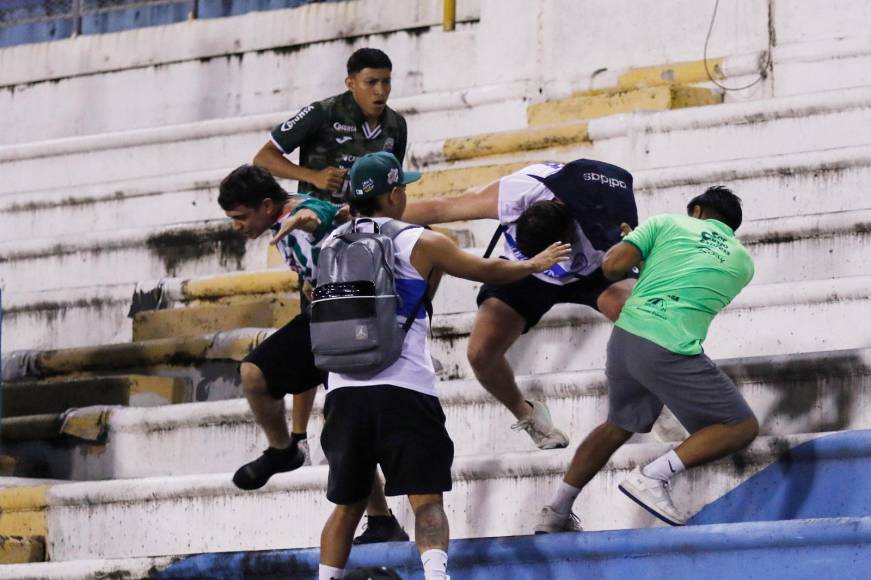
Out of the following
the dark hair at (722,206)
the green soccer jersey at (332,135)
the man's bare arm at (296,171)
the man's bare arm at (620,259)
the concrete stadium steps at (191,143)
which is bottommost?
the man's bare arm at (620,259)

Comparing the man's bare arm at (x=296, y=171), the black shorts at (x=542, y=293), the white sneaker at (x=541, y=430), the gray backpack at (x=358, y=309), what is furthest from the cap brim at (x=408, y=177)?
the white sneaker at (x=541, y=430)

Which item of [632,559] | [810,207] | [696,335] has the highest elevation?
[810,207]

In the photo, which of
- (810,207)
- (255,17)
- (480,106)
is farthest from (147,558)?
(255,17)

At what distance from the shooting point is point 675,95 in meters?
10.5

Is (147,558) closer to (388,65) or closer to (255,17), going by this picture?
(388,65)

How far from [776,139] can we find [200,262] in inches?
131

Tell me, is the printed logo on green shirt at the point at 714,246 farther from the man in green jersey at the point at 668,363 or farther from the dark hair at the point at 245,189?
the dark hair at the point at 245,189

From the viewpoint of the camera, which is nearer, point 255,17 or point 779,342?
point 779,342

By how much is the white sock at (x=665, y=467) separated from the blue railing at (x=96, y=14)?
7.03 metres

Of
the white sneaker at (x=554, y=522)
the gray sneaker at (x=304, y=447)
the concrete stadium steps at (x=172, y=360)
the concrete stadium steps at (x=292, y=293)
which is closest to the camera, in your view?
the white sneaker at (x=554, y=522)

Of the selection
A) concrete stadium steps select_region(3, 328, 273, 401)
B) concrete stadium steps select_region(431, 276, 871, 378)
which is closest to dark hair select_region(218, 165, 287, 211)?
concrete stadium steps select_region(431, 276, 871, 378)

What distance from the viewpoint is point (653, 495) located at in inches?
270

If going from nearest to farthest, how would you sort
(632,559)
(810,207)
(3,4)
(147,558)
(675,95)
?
(632,559), (147,558), (810,207), (675,95), (3,4)

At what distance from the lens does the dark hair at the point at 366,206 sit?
262 inches
